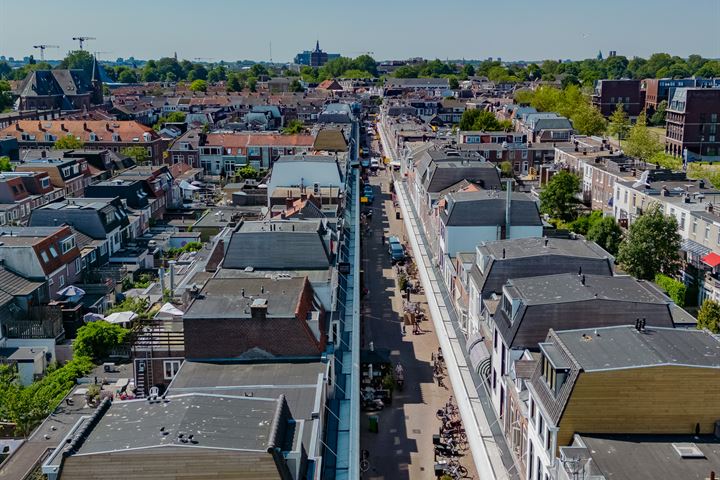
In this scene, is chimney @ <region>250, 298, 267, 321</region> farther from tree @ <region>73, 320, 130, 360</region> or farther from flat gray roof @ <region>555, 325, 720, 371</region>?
tree @ <region>73, 320, 130, 360</region>

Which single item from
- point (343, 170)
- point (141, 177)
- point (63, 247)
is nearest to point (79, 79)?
point (141, 177)

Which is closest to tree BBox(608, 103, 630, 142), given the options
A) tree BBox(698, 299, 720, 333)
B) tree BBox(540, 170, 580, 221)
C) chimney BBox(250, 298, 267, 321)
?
tree BBox(540, 170, 580, 221)

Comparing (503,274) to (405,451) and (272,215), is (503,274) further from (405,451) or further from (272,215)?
(272,215)

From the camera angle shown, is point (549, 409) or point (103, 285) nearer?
point (549, 409)

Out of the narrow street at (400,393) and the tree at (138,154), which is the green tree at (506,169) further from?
the tree at (138,154)

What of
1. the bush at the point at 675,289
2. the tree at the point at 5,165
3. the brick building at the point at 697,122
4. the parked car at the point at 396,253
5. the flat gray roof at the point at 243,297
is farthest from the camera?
the brick building at the point at 697,122

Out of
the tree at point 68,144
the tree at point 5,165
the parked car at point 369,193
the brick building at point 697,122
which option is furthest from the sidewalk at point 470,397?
the brick building at point 697,122
